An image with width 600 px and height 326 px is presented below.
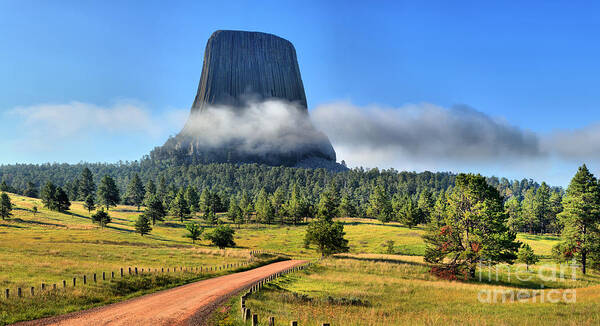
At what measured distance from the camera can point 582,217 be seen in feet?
142

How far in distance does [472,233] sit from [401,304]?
22436 mm

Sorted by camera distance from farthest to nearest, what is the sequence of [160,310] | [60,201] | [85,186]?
[85,186], [60,201], [160,310]

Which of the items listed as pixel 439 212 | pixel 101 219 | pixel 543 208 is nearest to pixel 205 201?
pixel 101 219

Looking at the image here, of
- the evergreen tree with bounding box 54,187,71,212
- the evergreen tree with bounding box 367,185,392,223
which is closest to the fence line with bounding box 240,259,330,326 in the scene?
the evergreen tree with bounding box 367,185,392,223

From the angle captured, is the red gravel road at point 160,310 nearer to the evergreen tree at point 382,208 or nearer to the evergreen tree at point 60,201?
the evergreen tree at point 382,208

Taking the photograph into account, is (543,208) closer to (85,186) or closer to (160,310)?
(160,310)

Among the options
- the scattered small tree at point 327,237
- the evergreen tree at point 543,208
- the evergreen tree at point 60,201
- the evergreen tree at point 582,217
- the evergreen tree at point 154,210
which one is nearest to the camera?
the evergreen tree at point 582,217

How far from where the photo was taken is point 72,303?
21.0 metres

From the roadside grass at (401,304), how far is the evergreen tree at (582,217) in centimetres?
630

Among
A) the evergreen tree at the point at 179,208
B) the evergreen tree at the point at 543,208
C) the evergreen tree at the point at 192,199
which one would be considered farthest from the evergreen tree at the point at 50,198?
the evergreen tree at the point at 543,208


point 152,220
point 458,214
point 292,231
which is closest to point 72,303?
point 458,214

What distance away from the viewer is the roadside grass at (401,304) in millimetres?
17969

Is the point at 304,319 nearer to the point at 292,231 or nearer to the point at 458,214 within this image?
the point at 458,214

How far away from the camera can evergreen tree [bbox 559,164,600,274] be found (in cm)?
4278
